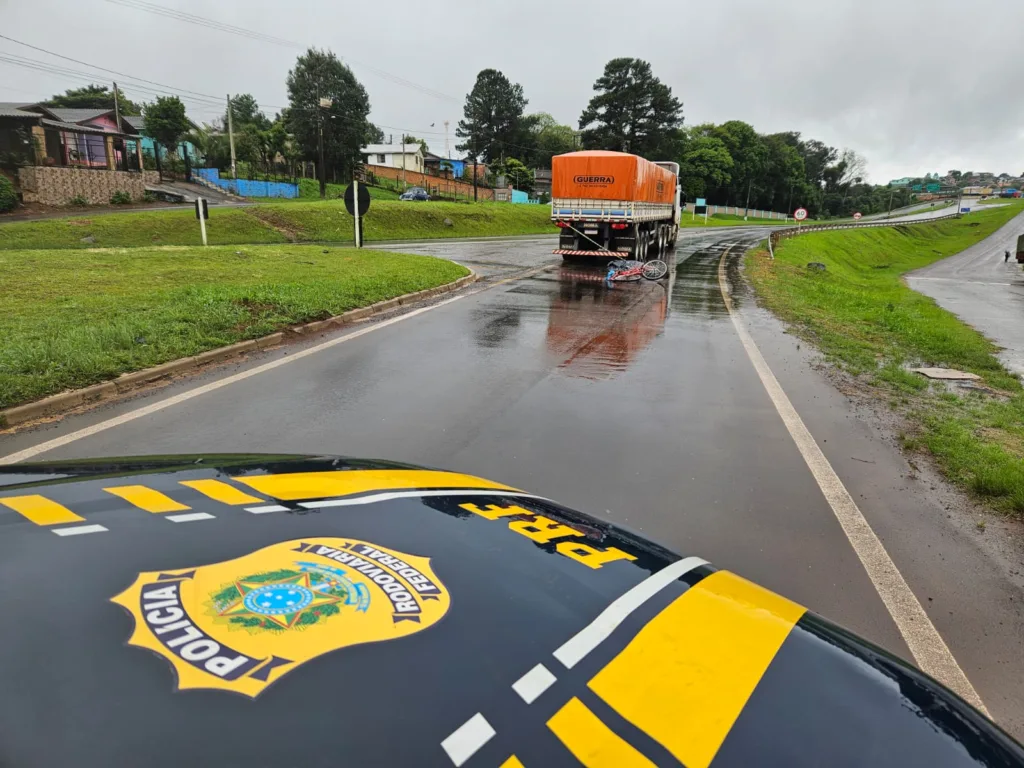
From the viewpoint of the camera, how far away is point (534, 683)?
1262mm

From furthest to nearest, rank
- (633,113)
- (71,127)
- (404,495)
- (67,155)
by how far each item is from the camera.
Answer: (633,113) < (67,155) < (71,127) < (404,495)

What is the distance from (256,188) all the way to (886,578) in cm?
5466

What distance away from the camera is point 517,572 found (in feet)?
5.63

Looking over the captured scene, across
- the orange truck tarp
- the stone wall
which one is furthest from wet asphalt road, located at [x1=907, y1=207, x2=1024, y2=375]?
the stone wall

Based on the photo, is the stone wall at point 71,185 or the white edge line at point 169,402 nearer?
the white edge line at point 169,402

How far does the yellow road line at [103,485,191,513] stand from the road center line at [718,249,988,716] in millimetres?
2975

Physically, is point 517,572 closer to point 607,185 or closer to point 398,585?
point 398,585

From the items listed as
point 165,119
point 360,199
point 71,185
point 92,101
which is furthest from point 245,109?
point 360,199

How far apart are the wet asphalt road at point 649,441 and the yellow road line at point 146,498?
2627mm

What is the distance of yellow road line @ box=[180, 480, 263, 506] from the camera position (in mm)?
1979

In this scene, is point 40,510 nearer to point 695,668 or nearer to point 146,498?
point 146,498

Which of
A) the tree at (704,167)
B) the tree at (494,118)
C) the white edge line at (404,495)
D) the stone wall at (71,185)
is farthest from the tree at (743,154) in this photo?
the white edge line at (404,495)

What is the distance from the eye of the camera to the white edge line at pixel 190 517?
5.77ft

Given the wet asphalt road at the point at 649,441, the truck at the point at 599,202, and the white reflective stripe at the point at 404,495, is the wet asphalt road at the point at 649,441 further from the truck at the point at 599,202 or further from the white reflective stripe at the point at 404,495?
the truck at the point at 599,202
